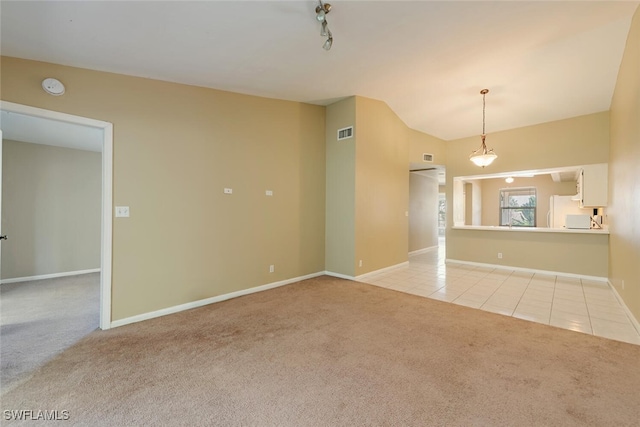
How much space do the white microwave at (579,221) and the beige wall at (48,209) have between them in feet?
31.0

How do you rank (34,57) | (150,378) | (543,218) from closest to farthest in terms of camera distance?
(150,378), (34,57), (543,218)

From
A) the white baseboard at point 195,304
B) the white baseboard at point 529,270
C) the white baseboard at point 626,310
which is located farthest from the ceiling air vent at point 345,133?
the white baseboard at point 626,310

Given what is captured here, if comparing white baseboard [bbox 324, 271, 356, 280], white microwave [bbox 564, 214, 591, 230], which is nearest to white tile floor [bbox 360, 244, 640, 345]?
white baseboard [bbox 324, 271, 356, 280]

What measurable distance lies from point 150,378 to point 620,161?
5.90 meters

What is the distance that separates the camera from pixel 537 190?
8.07 meters

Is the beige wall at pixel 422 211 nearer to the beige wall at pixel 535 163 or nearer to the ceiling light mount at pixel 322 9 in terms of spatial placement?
the beige wall at pixel 535 163

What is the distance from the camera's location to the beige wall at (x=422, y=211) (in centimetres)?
781

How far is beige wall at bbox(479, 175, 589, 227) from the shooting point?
7.76m

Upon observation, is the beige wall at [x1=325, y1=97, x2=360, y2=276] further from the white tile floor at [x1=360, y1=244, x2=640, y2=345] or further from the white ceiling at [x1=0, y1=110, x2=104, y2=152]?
the white ceiling at [x1=0, y1=110, x2=104, y2=152]

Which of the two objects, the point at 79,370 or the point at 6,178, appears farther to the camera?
the point at 6,178

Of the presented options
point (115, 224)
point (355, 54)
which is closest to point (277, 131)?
point (355, 54)

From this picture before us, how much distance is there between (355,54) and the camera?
311 centimetres

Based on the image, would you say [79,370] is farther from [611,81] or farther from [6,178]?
[611,81]

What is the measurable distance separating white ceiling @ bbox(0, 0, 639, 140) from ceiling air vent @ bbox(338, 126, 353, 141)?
617 millimetres
